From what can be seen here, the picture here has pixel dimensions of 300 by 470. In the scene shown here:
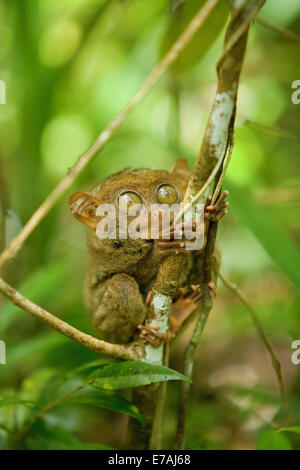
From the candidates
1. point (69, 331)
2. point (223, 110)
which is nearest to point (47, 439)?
point (69, 331)

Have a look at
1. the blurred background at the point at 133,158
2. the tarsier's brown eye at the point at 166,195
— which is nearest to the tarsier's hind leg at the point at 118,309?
the tarsier's brown eye at the point at 166,195

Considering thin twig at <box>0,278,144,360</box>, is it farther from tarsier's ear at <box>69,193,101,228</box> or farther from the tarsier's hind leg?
tarsier's ear at <box>69,193,101,228</box>

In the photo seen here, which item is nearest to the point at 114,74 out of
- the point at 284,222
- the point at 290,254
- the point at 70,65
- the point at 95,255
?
the point at 70,65

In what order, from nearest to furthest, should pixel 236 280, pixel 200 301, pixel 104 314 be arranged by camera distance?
1. pixel 200 301
2. pixel 104 314
3. pixel 236 280

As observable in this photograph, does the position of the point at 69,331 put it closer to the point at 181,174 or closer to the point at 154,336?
the point at 154,336

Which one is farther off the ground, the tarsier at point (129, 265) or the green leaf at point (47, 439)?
the tarsier at point (129, 265)

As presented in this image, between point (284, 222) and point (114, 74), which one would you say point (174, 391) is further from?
point (114, 74)

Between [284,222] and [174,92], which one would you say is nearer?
[174,92]

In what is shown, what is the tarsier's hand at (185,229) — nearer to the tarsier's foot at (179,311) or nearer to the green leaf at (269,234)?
the tarsier's foot at (179,311)
